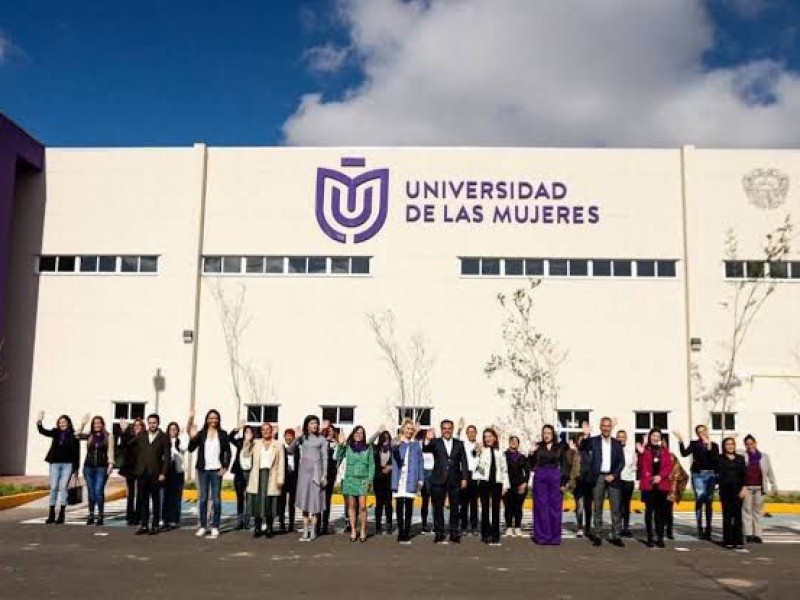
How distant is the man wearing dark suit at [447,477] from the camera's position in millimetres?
12094

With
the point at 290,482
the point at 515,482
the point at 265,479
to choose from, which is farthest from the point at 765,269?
the point at 265,479

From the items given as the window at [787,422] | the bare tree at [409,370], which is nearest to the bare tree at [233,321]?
the bare tree at [409,370]

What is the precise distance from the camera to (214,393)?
23.3m

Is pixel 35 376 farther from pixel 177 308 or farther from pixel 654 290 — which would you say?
pixel 654 290

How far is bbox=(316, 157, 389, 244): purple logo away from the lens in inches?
931

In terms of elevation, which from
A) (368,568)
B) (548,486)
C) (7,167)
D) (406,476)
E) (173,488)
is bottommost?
(368,568)

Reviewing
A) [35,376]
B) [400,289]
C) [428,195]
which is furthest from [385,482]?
[35,376]

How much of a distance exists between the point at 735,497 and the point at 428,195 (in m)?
13.7

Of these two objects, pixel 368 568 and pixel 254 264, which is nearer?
pixel 368 568

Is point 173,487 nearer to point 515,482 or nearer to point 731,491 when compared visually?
point 515,482

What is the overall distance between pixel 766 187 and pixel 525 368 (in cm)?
874

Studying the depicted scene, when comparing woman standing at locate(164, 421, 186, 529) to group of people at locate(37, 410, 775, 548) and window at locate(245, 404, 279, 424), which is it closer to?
group of people at locate(37, 410, 775, 548)

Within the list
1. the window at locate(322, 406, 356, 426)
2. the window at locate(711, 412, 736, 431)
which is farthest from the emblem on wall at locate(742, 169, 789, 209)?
the window at locate(322, 406, 356, 426)

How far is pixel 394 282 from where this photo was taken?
76.8ft
